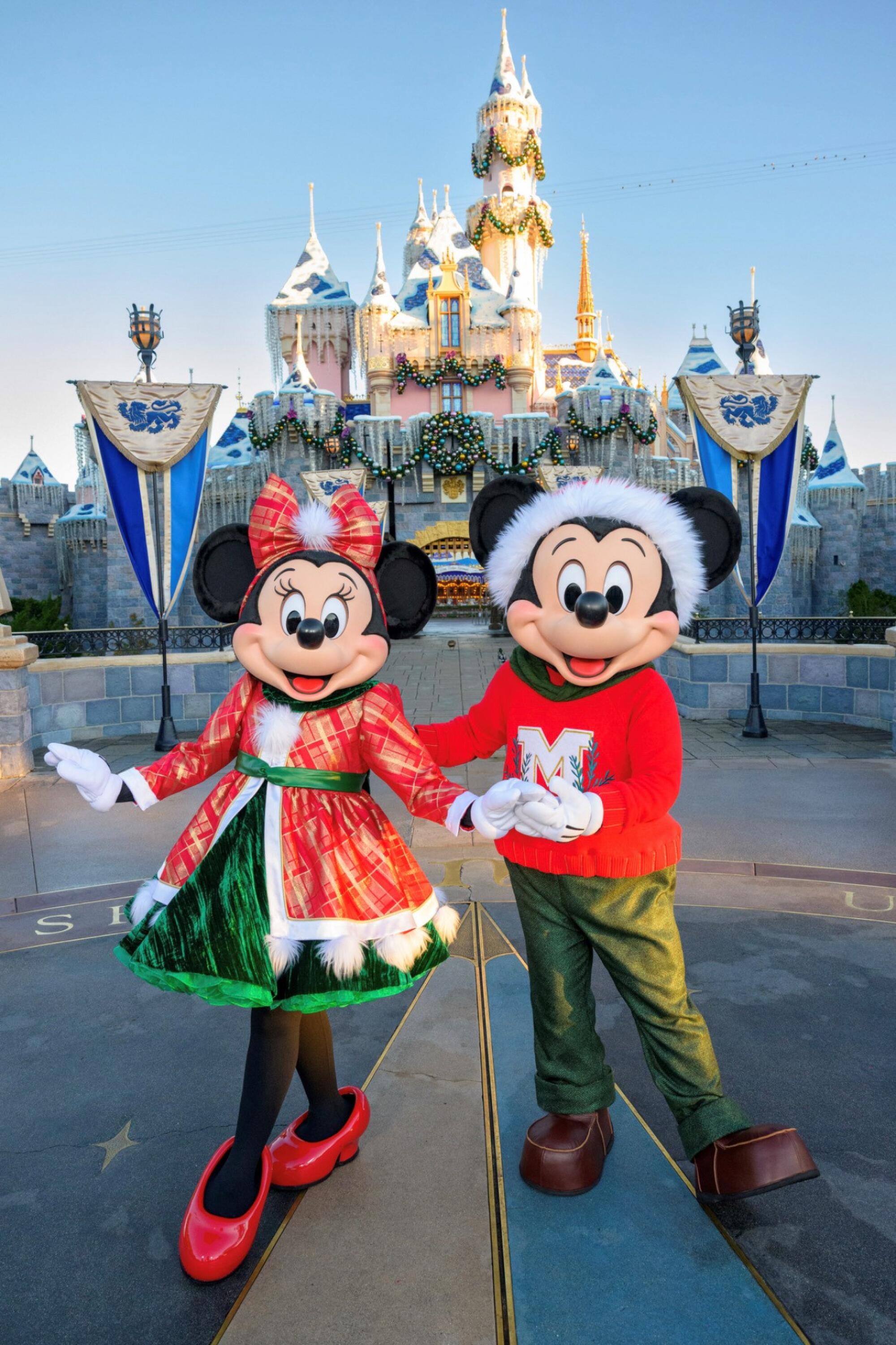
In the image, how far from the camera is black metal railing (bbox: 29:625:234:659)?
319 inches

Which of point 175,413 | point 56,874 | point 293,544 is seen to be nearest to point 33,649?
point 175,413

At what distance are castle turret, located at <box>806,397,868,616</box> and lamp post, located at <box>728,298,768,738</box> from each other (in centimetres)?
1965

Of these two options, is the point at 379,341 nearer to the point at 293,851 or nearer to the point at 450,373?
the point at 450,373

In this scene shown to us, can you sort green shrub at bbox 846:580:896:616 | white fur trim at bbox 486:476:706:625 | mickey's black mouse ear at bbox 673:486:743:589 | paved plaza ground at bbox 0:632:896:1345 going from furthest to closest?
green shrub at bbox 846:580:896:616 → mickey's black mouse ear at bbox 673:486:743:589 → white fur trim at bbox 486:476:706:625 → paved plaza ground at bbox 0:632:896:1345

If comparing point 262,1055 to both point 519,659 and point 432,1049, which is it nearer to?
point 432,1049

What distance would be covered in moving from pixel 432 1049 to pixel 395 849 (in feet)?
2.96

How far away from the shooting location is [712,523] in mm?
2344

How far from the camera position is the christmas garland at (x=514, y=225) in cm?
3088

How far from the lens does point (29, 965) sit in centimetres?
315

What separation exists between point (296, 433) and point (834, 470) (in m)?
16.4

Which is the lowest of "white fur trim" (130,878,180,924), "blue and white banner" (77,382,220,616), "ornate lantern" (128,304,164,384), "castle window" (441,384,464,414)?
"white fur trim" (130,878,180,924)

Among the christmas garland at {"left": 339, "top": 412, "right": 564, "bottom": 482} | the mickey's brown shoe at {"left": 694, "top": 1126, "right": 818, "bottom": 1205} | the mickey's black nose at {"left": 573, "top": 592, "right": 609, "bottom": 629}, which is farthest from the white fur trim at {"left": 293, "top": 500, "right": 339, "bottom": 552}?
the christmas garland at {"left": 339, "top": 412, "right": 564, "bottom": 482}

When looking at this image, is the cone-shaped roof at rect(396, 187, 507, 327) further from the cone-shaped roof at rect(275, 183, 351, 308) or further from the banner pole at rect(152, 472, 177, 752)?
the banner pole at rect(152, 472, 177, 752)

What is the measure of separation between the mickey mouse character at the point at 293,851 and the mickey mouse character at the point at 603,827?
0.25 m
